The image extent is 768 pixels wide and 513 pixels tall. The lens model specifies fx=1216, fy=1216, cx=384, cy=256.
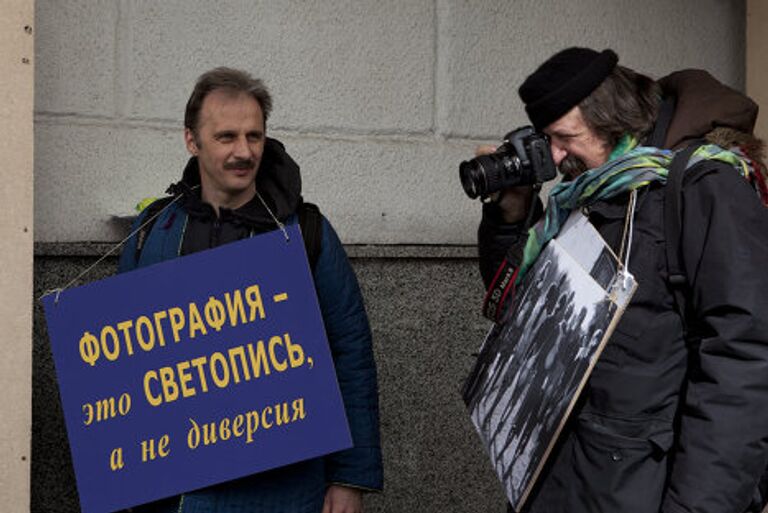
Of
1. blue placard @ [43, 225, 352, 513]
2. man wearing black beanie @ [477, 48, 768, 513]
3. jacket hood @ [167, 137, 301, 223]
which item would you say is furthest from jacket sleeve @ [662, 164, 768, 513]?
jacket hood @ [167, 137, 301, 223]

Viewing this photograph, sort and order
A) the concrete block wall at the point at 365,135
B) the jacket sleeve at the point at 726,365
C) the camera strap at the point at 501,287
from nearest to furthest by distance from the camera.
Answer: the jacket sleeve at the point at 726,365 < the camera strap at the point at 501,287 < the concrete block wall at the point at 365,135

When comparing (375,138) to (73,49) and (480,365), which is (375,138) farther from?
(480,365)

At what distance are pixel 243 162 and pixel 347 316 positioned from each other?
50 centimetres

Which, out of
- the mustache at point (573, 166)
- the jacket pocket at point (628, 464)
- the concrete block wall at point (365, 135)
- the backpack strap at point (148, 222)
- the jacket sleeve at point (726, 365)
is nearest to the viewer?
the jacket sleeve at point (726, 365)

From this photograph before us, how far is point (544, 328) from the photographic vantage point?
263 centimetres

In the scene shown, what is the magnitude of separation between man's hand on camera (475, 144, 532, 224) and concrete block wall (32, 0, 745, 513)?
1.48 meters

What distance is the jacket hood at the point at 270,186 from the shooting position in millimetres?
3256

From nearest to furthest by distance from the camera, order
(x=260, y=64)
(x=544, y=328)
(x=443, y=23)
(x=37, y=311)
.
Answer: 1. (x=544, y=328)
2. (x=37, y=311)
3. (x=260, y=64)
4. (x=443, y=23)

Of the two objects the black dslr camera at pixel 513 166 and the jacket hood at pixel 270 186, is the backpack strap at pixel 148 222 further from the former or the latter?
the black dslr camera at pixel 513 166

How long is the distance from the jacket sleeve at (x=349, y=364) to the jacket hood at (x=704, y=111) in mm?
1044

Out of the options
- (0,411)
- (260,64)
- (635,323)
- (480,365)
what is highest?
(260,64)

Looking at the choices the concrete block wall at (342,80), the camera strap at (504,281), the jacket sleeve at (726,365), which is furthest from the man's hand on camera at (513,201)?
the concrete block wall at (342,80)

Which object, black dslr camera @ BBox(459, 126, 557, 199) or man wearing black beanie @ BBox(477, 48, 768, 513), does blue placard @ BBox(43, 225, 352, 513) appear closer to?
black dslr camera @ BBox(459, 126, 557, 199)

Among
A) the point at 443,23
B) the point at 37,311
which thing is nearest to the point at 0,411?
the point at 37,311
